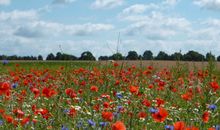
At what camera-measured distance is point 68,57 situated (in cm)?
636

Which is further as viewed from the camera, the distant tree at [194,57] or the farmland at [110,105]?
the distant tree at [194,57]

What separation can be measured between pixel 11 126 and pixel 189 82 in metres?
4.72

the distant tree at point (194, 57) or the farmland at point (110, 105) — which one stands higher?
Answer: the distant tree at point (194, 57)

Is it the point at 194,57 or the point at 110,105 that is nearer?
the point at 110,105

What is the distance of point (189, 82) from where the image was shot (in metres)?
8.70

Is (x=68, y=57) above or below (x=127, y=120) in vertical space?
above

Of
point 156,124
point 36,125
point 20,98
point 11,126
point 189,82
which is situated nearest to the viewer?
point 11,126

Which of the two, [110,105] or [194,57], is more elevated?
[194,57]

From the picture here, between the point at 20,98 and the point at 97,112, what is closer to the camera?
the point at 97,112

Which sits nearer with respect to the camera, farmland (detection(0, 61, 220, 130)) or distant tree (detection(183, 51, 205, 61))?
farmland (detection(0, 61, 220, 130))

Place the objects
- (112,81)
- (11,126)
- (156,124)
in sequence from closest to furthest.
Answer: (11,126) < (156,124) < (112,81)

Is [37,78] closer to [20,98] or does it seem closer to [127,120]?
[20,98]

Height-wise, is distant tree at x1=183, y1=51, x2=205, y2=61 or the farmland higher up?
distant tree at x1=183, y1=51, x2=205, y2=61

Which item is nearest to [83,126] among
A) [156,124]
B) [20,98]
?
[156,124]
